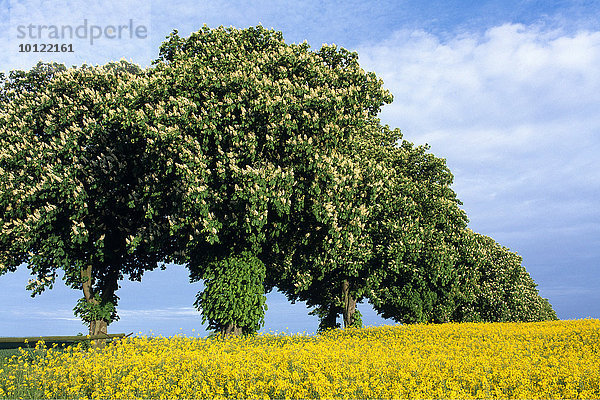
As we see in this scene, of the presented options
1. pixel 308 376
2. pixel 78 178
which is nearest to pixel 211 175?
pixel 78 178

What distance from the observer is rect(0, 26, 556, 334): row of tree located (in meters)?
21.4

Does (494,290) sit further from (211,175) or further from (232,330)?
(211,175)

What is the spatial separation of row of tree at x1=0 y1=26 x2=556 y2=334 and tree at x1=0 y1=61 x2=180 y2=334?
91mm

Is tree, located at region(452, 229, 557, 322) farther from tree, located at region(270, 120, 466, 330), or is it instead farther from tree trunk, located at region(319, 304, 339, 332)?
tree trunk, located at region(319, 304, 339, 332)

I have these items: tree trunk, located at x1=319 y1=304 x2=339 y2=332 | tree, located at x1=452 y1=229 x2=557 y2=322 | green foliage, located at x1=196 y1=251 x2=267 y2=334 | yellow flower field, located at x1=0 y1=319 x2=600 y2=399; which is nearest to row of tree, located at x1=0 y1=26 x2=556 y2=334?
green foliage, located at x1=196 y1=251 x2=267 y2=334

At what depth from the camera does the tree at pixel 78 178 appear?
24484mm

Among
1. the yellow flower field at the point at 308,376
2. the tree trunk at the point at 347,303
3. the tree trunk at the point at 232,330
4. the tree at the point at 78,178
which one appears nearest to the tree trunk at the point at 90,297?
the tree at the point at 78,178

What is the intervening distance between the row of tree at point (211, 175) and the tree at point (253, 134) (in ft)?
0.26

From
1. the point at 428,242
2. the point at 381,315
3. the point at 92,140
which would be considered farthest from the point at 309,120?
the point at 381,315

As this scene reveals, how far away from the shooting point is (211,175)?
21938 millimetres

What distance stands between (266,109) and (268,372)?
40.7ft

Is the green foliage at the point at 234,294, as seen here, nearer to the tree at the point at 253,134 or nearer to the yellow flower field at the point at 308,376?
the tree at the point at 253,134

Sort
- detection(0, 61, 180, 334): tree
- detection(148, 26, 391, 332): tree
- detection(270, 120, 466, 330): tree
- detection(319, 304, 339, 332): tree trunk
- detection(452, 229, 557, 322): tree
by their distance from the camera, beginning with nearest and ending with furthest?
1. detection(148, 26, 391, 332): tree
2. detection(0, 61, 180, 334): tree
3. detection(270, 120, 466, 330): tree
4. detection(319, 304, 339, 332): tree trunk
5. detection(452, 229, 557, 322): tree

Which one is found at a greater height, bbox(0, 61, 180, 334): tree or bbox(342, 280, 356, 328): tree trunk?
bbox(0, 61, 180, 334): tree
